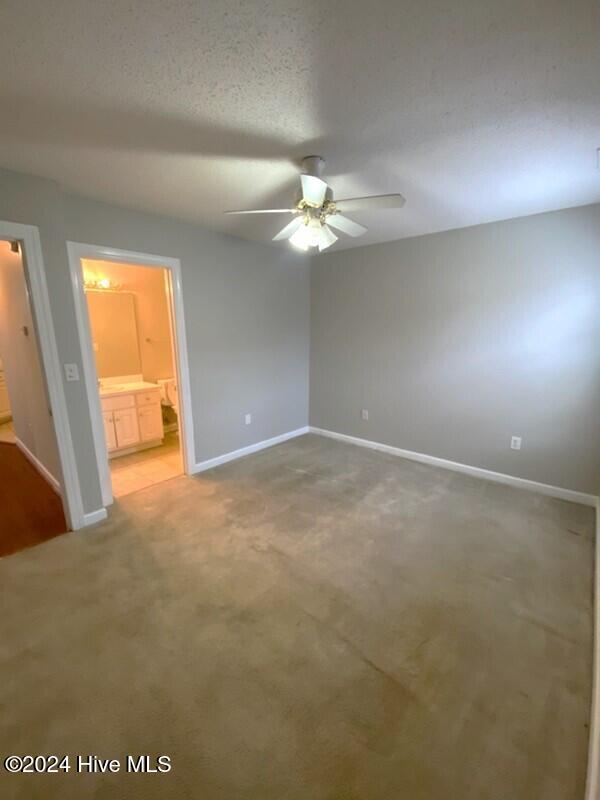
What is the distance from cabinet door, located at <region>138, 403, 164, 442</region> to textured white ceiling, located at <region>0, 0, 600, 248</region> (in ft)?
8.12

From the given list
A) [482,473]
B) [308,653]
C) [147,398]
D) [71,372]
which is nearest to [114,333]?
[147,398]

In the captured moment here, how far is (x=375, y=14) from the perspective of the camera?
1.05 metres

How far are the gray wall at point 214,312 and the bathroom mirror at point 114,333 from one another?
1.72 metres

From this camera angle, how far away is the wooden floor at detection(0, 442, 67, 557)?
2.48 m

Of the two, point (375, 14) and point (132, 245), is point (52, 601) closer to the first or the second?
point (132, 245)

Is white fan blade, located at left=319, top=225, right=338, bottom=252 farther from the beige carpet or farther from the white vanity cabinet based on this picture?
the white vanity cabinet

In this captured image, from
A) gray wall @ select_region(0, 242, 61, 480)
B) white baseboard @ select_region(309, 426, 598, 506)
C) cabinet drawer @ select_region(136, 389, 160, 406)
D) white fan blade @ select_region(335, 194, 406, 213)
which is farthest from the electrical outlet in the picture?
white baseboard @ select_region(309, 426, 598, 506)

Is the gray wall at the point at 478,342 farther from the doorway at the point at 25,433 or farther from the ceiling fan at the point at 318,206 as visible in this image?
Result: the doorway at the point at 25,433

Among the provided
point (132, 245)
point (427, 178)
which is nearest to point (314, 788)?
point (427, 178)

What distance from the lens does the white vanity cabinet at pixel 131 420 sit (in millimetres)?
3818

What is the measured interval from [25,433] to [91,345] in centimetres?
220

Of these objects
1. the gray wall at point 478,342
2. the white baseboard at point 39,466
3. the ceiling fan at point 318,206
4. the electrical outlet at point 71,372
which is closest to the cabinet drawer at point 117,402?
the white baseboard at point 39,466

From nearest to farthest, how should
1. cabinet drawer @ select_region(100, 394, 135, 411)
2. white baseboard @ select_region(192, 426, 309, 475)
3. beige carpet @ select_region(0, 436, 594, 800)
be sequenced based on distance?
beige carpet @ select_region(0, 436, 594, 800) < white baseboard @ select_region(192, 426, 309, 475) < cabinet drawer @ select_region(100, 394, 135, 411)

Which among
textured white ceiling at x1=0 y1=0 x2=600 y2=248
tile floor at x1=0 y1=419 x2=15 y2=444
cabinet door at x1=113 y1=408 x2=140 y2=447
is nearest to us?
textured white ceiling at x1=0 y1=0 x2=600 y2=248
